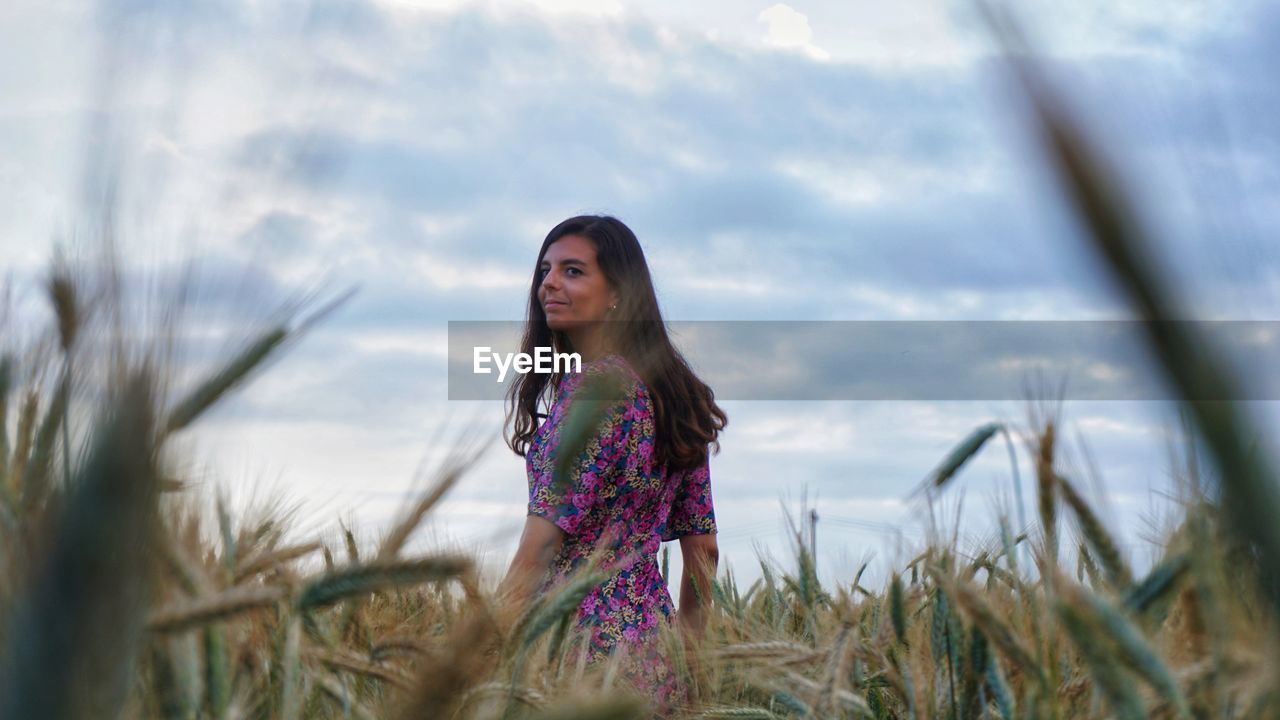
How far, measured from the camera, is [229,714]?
3.58 feet

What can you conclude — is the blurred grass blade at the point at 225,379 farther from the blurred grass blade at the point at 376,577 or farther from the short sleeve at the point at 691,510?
the short sleeve at the point at 691,510

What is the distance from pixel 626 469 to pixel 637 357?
0.42 metres

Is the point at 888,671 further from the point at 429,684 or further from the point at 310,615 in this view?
the point at 429,684

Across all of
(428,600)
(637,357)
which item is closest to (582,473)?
(637,357)

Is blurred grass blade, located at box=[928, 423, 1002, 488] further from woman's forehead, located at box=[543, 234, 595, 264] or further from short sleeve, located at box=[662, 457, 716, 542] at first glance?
woman's forehead, located at box=[543, 234, 595, 264]

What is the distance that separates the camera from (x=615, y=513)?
12.2ft

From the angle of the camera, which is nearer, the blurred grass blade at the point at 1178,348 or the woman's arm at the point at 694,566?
the blurred grass blade at the point at 1178,348

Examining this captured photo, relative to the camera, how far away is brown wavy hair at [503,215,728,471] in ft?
13.3

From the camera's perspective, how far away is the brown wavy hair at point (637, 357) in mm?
4059

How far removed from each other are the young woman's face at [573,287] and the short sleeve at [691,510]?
0.74 meters

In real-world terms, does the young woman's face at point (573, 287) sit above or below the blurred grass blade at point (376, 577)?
above

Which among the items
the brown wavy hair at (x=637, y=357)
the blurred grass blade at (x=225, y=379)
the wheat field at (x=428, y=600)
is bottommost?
the wheat field at (x=428, y=600)

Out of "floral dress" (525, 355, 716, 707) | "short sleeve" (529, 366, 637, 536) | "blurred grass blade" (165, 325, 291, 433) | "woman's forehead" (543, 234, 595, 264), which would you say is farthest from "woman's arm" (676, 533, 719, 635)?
"blurred grass blade" (165, 325, 291, 433)

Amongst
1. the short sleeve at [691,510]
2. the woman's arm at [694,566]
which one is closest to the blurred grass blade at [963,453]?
the woman's arm at [694,566]
